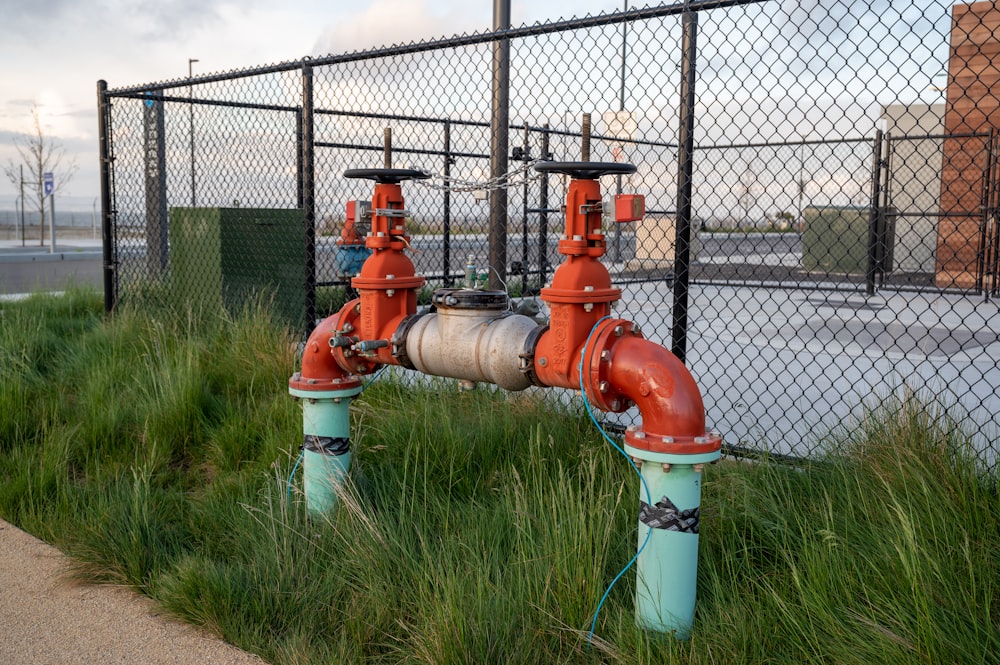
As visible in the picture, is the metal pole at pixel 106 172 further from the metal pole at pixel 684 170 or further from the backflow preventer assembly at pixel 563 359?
the metal pole at pixel 684 170

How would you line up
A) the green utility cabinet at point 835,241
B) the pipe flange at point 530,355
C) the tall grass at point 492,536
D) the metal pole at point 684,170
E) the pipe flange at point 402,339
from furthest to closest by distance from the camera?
the green utility cabinet at point 835,241 < the metal pole at point 684,170 < the pipe flange at point 402,339 < the pipe flange at point 530,355 < the tall grass at point 492,536

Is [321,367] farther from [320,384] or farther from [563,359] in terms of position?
[563,359]

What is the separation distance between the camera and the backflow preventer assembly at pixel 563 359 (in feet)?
8.50

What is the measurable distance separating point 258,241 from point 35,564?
406 cm

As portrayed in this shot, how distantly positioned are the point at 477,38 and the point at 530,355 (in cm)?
205

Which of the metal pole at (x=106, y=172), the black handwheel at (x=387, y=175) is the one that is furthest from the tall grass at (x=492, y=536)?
the metal pole at (x=106, y=172)

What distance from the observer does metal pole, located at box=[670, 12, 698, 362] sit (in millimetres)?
3744

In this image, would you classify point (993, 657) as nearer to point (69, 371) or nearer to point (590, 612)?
point (590, 612)

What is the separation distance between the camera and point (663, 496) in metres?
2.60

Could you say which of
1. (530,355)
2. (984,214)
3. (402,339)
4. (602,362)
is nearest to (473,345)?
(530,355)

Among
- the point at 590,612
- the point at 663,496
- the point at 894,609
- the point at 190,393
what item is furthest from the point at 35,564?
the point at 894,609

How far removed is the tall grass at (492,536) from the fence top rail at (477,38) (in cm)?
180

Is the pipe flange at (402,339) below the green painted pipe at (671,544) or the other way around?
the other way around

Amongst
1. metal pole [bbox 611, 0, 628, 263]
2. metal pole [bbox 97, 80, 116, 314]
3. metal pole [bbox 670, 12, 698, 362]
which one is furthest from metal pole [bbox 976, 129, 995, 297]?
metal pole [bbox 97, 80, 116, 314]
